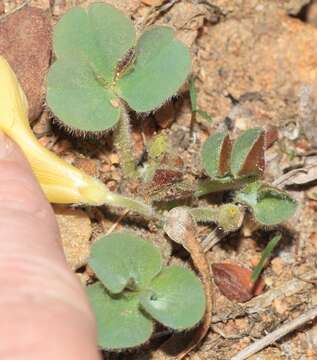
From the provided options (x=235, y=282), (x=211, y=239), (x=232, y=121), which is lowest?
(x=235, y=282)

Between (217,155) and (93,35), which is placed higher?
(93,35)

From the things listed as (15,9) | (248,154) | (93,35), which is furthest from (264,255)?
(15,9)

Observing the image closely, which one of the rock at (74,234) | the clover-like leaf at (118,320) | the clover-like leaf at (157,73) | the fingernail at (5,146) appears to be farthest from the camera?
the rock at (74,234)

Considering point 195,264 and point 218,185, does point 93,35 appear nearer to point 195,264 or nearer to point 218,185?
point 218,185

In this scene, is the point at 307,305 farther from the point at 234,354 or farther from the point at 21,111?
the point at 21,111

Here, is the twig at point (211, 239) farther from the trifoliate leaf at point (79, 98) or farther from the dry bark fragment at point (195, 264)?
the trifoliate leaf at point (79, 98)

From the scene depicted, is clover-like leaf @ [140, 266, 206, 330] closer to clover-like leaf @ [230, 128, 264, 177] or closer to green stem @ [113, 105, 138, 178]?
clover-like leaf @ [230, 128, 264, 177]

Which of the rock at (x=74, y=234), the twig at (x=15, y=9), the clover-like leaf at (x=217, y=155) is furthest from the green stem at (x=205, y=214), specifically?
the twig at (x=15, y=9)
